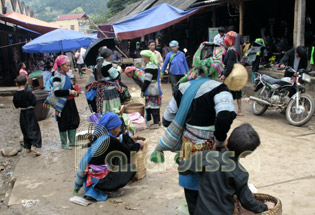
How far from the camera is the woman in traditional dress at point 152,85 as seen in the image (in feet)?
20.6

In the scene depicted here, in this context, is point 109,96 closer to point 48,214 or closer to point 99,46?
point 99,46

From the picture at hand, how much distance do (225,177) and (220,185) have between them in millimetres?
67

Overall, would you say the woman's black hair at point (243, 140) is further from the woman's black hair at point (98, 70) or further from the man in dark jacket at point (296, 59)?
the man in dark jacket at point (296, 59)

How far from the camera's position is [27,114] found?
5809 mm

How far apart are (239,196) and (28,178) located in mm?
3524

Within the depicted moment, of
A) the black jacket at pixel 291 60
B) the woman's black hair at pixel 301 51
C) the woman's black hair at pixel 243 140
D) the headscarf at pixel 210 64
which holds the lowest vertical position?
the woman's black hair at pixel 243 140

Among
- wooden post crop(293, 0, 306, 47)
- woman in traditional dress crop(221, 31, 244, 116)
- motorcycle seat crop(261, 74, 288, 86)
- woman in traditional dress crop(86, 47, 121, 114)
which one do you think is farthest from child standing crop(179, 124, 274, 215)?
wooden post crop(293, 0, 306, 47)

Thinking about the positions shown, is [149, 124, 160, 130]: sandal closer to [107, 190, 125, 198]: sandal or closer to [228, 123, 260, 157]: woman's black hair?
[107, 190, 125, 198]: sandal

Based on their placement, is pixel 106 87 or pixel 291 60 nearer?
pixel 106 87

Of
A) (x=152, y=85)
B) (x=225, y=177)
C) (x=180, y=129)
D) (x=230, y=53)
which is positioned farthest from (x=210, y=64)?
(x=230, y=53)

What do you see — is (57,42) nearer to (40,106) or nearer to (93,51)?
(40,106)

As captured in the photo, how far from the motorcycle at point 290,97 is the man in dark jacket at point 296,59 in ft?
0.54

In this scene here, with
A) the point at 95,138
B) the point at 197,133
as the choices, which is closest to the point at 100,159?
the point at 95,138

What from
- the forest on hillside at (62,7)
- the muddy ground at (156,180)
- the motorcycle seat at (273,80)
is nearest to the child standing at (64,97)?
the muddy ground at (156,180)
